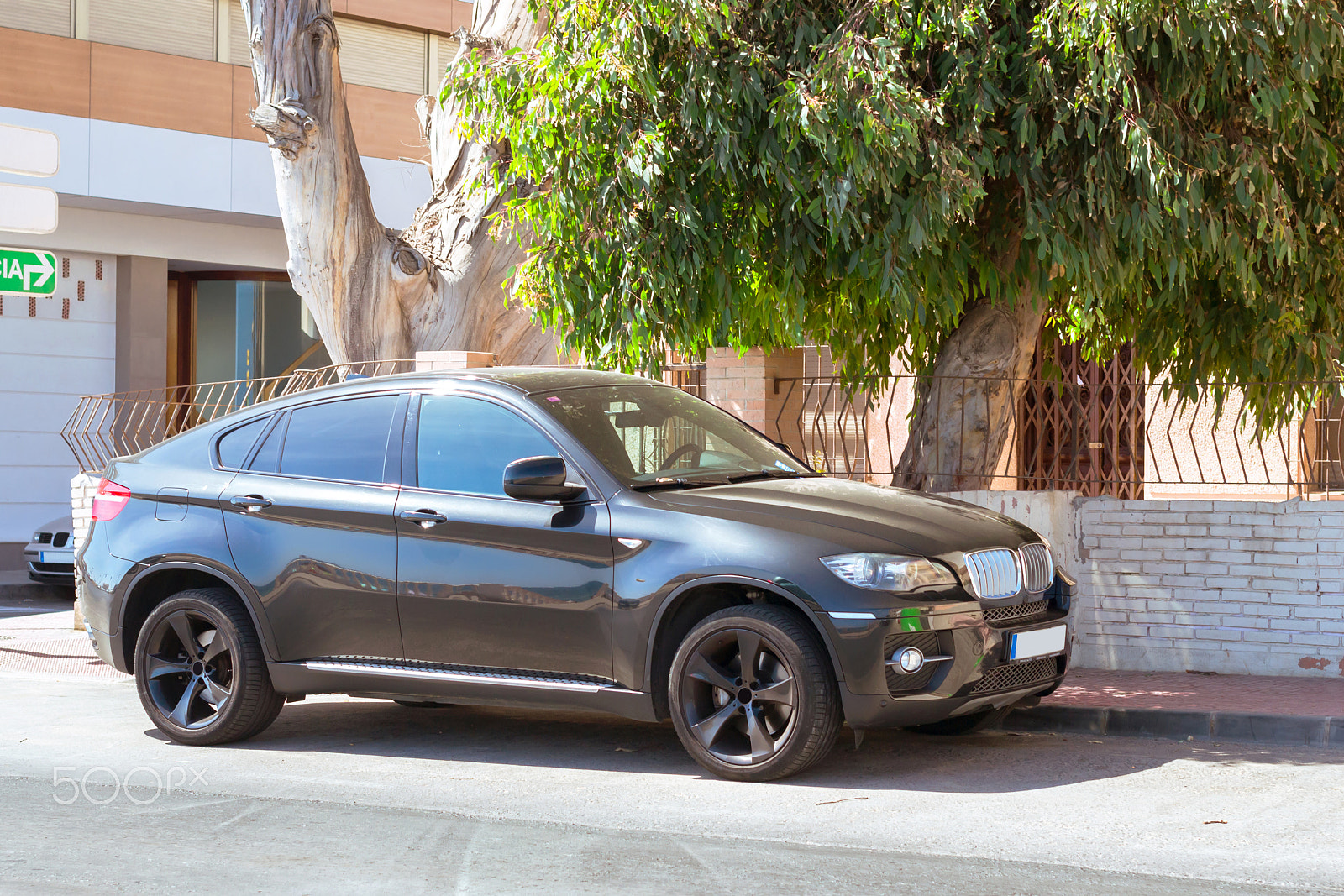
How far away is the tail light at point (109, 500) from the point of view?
7.57 metres

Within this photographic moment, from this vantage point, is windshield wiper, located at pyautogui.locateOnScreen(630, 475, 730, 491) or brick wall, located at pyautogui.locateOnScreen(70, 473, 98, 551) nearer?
windshield wiper, located at pyautogui.locateOnScreen(630, 475, 730, 491)

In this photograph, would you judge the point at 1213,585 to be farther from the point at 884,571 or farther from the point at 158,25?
the point at 158,25

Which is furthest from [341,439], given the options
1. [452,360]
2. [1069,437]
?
[1069,437]

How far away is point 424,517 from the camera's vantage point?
670cm

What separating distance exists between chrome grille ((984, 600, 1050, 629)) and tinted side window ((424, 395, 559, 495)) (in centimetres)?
202

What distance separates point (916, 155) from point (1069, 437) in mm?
10018

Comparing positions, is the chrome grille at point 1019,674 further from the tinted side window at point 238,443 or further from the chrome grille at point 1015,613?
the tinted side window at point 238,443

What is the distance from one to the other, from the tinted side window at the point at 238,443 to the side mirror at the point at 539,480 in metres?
1.69

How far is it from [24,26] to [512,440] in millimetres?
15365

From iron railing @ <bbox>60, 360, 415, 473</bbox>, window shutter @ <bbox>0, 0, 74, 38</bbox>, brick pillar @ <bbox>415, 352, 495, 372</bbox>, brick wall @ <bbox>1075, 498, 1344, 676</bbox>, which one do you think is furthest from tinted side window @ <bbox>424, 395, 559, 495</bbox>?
window shutter @ <bbox>0, 0, 74, 38</bbox>

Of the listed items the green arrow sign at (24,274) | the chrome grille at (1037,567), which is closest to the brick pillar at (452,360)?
the green arrow sign at (24,274)

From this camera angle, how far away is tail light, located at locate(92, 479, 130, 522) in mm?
7569

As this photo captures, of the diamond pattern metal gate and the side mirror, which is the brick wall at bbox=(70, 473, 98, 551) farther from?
the diamond pattern metal gate

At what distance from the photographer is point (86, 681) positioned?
969 cm
